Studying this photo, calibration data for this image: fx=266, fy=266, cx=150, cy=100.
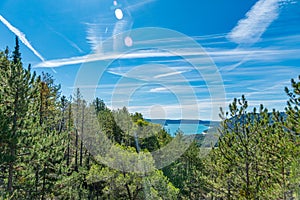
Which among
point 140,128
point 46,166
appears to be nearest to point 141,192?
point 46,166

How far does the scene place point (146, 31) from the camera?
22.9m

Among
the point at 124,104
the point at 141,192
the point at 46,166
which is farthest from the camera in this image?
the point at 124,104

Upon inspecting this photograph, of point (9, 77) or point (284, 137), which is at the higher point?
point (9, 77)

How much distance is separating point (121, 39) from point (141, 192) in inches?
481

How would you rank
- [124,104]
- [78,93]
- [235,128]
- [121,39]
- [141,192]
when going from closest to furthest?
[235,128] → [141,192] → [121,39] → [78,93] → [124,104]

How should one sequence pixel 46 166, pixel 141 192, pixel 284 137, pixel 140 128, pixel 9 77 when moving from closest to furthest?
pixel 284 137 → pixel 9 77 → pixel 46 166 → pixel 141 192 → pixel 140 128

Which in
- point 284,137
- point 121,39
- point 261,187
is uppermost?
point 121,39

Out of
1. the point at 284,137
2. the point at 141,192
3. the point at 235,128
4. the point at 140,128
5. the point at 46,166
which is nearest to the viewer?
the point at 284,137

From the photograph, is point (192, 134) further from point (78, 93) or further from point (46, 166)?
point (46, 166)

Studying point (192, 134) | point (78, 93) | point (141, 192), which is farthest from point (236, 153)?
point (192, 134)

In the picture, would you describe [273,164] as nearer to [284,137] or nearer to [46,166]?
[284,137]

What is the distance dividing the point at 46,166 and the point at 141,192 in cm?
618

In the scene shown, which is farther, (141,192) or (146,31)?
(146,31)

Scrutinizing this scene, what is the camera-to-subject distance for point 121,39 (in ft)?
72.4
